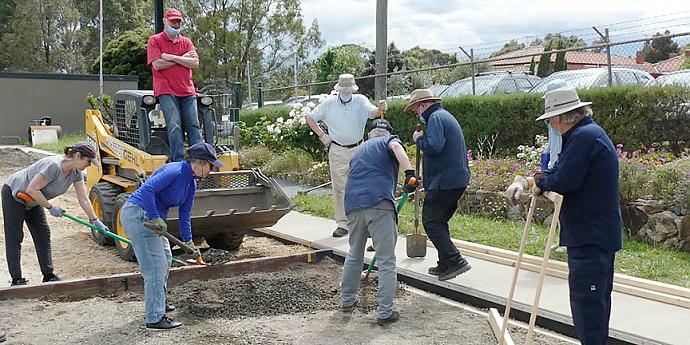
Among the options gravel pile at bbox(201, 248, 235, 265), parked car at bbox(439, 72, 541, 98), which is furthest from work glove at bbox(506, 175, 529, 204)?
parked car at bbox(439, 72, 541, 98)

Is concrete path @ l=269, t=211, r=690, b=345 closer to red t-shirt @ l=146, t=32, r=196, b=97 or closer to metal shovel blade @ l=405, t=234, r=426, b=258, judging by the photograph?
metal shovel blade @ l=405, t=234, r=426, b=258

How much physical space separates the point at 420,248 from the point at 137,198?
3.01 meters

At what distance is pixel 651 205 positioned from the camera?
718 centimetres

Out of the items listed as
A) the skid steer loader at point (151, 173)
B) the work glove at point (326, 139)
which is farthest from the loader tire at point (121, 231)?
the work glove at point (326, 139)

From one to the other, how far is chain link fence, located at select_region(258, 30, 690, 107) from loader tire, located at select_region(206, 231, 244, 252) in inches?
168

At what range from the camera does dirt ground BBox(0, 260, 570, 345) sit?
498 centimetres

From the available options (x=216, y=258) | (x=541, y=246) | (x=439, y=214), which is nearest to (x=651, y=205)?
(x=541, y=246)

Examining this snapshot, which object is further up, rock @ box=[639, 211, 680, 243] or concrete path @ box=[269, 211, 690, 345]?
rock @ box=[639, 211, 680, 243]

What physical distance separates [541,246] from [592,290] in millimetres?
3241

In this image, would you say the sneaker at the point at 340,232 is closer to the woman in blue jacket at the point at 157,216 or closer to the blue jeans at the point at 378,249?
the blue jeans at the point at 378,249

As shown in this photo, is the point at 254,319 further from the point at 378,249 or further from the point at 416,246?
the point at 416,246

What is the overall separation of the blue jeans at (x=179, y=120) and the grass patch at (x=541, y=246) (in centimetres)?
269

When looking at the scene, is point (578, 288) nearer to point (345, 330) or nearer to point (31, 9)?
point (345, 330)

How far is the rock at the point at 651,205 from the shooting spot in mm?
7099
